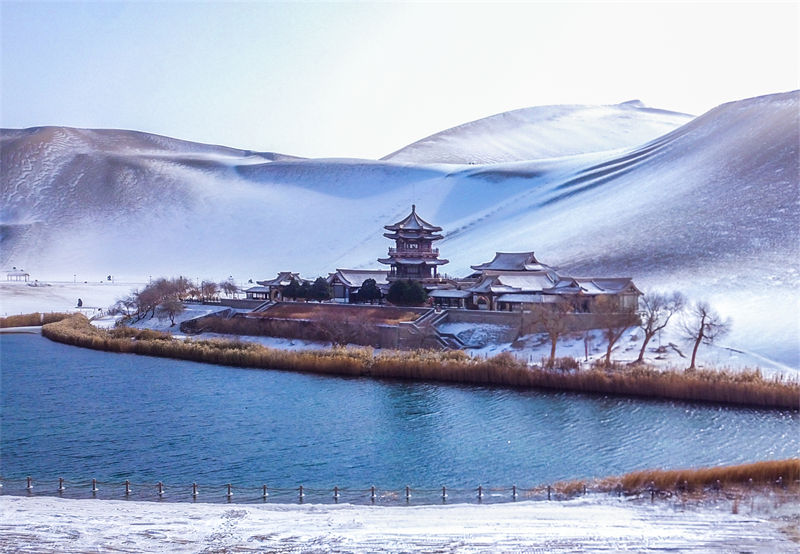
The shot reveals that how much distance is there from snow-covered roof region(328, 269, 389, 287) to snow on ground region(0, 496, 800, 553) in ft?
85.5

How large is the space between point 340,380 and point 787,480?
44.2 ft

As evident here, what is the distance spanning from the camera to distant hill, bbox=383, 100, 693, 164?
4564 inches

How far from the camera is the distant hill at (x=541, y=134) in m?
116

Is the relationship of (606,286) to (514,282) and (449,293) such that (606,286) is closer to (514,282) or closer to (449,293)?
(514,282)

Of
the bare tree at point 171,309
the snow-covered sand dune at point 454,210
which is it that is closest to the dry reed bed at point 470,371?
the snow-covered sand dune at point 454,210

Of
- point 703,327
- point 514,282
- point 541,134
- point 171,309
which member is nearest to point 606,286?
point 514,282

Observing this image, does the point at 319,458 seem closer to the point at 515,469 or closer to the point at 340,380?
the point at 515,469

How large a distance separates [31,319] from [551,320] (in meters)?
25.4

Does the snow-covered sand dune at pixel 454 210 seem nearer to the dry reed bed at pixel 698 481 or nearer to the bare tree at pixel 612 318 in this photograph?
the bare tree at pixel 612 318

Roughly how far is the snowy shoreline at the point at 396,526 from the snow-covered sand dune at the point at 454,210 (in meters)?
13.8

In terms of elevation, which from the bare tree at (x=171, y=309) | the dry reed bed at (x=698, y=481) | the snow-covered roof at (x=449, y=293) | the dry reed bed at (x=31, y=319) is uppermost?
the snow-covered roof at (x=449, y=293)

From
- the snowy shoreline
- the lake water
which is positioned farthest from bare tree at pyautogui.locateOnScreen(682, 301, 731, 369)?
the snowy shoreline

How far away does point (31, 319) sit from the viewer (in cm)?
3897

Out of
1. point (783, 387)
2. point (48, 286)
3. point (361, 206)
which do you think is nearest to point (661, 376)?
point (783, 387)
